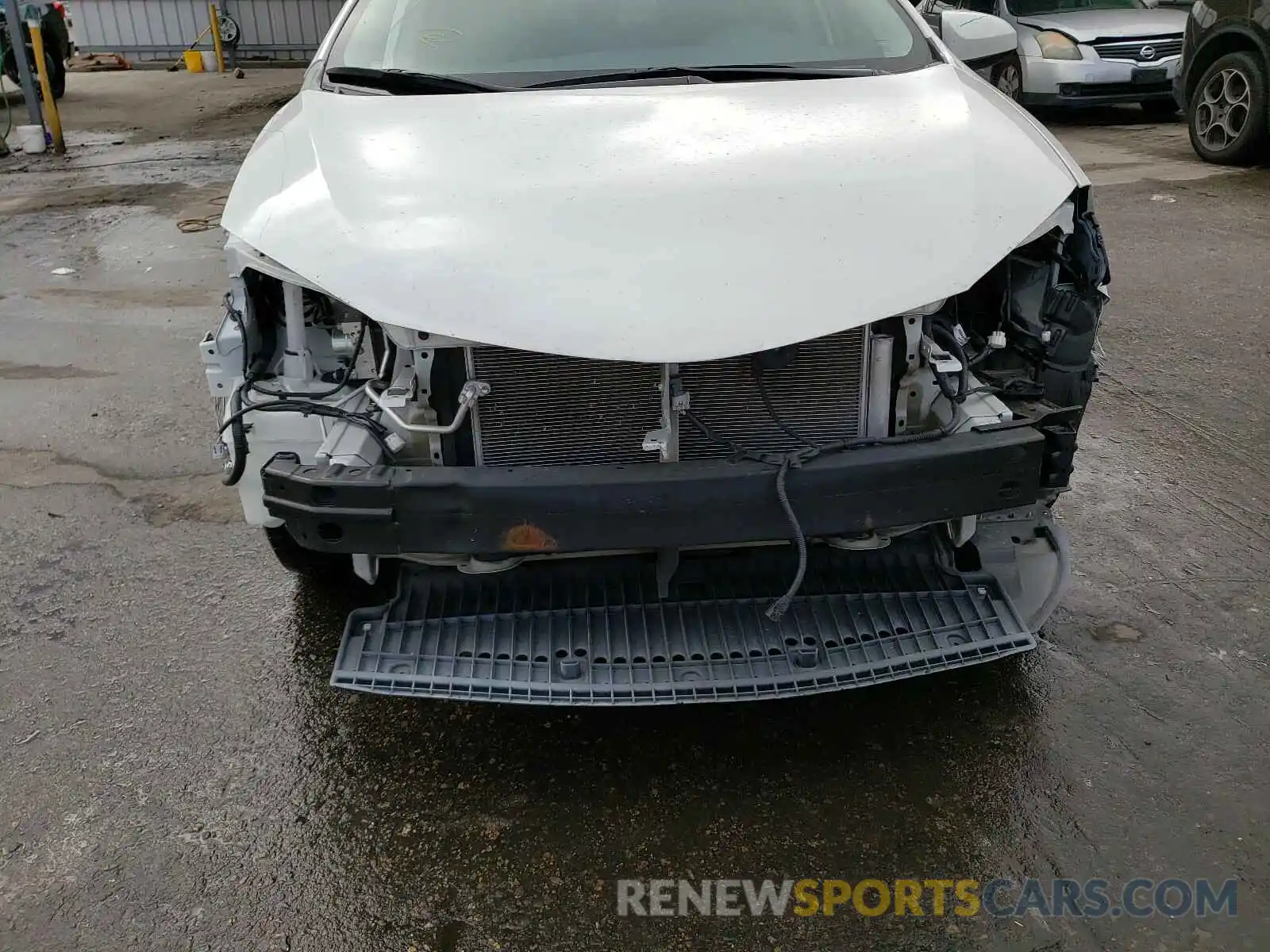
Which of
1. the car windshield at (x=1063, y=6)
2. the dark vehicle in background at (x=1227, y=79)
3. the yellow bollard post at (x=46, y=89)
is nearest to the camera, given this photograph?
the dark vehicle in background at (x=1227, y=79)

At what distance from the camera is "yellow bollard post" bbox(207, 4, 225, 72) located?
17.5 meters

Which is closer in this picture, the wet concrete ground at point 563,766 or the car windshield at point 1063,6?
the wet concrete ground at point 563,766

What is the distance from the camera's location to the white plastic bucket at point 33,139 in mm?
11352

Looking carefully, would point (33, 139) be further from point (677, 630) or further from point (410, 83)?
point (677, 630)

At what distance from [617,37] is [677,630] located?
1870 mm

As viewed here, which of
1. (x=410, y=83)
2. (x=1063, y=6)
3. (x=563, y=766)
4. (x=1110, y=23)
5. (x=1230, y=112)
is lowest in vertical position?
(x=563, y=766)

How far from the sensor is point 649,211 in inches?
94.7

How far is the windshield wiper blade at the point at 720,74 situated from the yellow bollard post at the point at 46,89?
999 centimetres

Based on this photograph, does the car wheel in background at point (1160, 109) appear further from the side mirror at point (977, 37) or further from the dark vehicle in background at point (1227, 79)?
the side mirror at point (977, 37)

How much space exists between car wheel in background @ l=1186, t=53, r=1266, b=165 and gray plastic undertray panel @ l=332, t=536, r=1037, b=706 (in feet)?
23.3

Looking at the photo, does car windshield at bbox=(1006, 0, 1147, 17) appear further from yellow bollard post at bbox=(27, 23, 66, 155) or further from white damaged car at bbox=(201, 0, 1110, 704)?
yellow bollard post at bbox=(27, 23, 66, 155)

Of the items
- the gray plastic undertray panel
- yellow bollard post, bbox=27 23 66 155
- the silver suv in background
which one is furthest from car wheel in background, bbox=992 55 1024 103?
yellow bollard post, bbox=27 23 66 155

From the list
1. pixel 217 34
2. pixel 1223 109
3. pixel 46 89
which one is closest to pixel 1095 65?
pixel 1223 109

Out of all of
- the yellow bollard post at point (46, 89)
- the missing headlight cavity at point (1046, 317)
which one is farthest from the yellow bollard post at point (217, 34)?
the missing headlight cavity at point (1046, 317)
